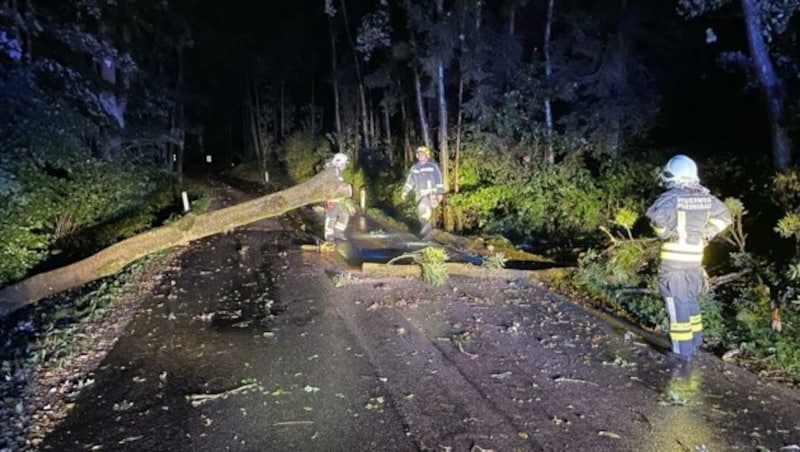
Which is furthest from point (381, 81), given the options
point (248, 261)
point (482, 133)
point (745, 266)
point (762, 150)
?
point (745, 266)

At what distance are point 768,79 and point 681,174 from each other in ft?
12.7

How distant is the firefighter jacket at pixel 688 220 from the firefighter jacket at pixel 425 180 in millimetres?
6165

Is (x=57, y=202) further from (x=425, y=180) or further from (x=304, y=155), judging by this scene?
(x=304, y=155)

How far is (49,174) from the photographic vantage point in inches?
441

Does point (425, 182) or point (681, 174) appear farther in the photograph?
point (425, 182)

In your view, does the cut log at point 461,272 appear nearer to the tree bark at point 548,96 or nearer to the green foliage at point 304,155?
the tree bark at point 548,96

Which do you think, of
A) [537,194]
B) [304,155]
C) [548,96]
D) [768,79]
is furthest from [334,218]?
[304,155]

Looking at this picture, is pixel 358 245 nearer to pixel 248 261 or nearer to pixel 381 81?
pixel 248 261

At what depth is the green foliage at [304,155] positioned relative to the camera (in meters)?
28.5

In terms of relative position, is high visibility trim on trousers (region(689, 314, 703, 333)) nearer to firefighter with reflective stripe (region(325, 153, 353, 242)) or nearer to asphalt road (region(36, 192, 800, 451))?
asphalt road (region(36, 192, 800, 451))

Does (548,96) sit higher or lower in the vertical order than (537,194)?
higher

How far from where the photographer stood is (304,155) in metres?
30.4

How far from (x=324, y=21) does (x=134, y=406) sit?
31778 mm

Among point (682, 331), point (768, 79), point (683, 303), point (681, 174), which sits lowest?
point (682, 331)
